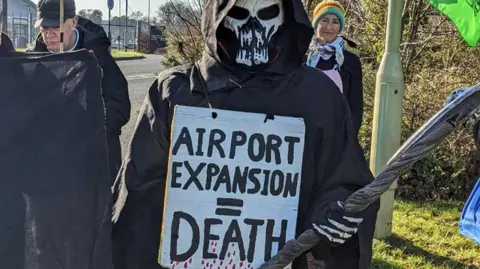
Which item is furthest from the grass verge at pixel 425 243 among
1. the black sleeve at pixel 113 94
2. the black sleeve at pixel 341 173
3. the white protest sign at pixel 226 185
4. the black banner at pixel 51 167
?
the black banner at pixel 51 167

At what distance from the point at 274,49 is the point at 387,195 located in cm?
317

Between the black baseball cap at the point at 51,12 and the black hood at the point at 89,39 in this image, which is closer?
the black baseball cap at the point at 51,12

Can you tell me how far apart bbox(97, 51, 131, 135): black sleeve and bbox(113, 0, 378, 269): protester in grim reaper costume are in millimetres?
1311

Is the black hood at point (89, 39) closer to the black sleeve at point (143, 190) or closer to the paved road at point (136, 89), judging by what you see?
the black sleeve at point (143, 190)

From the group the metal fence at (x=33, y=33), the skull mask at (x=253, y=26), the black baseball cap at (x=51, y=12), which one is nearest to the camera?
the skull mask at (x=253, y=26)

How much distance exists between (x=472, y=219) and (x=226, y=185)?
1.25m

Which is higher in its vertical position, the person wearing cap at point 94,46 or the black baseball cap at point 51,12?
the black baseball cap at point 51,12

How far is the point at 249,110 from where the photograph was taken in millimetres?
2656

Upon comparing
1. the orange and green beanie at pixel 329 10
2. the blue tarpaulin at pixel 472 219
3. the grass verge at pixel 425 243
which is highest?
the orange and green beanie at pixel 329 10

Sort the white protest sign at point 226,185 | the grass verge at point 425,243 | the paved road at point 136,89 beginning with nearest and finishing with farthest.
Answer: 1. the white protest sign at point 226,185
2. the grass verge at point 425,243
3. the paved road at point 136,89

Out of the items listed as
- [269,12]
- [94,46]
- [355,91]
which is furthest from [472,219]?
[94,46]

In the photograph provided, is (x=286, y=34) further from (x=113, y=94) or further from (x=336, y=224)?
(x=113, y=94)

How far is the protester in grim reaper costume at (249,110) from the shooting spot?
2.64 metres

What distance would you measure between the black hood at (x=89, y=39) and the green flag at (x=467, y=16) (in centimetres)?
235
